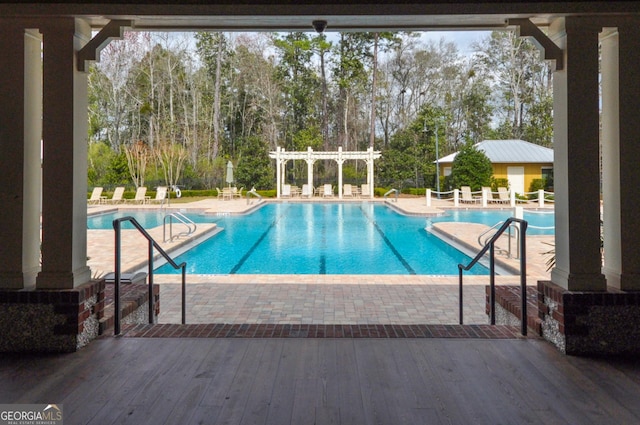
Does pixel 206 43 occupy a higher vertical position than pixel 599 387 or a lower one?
higher

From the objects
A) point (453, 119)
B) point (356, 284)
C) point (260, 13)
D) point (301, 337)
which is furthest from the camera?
point (453, 119)

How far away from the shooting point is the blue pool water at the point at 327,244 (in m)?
8.66

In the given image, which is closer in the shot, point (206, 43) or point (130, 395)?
point (130, 395)

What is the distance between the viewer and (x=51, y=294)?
3.20m

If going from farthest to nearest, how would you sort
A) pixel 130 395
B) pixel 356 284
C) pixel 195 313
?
pixel 356 284 < pixel 195 313 < pixel 130 395

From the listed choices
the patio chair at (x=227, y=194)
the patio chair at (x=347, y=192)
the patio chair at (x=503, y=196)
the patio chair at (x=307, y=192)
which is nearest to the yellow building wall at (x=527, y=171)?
the patio chair at (x=503, y=196)

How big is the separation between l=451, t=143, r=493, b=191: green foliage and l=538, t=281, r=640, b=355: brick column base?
18487mm

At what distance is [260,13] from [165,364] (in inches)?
87.6

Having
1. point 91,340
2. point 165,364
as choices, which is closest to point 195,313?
point 91,340

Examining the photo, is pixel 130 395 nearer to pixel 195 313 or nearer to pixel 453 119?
pixel 195 313

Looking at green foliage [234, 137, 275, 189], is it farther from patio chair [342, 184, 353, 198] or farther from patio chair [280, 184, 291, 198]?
patio chair [342, 184, 353, 198]

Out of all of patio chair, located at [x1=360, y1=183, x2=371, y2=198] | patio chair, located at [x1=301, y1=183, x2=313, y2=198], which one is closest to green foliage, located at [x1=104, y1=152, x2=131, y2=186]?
patio chair, located at [x1=301, y1=183, x2=313, y2=198]

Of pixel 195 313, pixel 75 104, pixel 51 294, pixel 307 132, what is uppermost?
pixel 307 132

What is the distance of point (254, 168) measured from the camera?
26.2 metres
